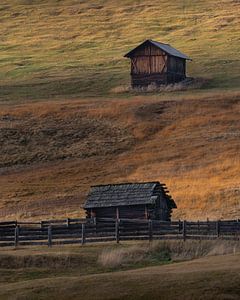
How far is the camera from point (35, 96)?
3944 inches

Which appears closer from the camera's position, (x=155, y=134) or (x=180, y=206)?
(x=180, y=206)

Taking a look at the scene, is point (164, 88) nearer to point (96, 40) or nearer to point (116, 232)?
point (96, 40)

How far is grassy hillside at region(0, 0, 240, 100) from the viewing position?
348 feet

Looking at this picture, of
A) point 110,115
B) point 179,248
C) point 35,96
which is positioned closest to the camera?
point 179,248

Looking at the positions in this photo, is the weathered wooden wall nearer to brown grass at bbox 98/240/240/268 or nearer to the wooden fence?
the wooden fence

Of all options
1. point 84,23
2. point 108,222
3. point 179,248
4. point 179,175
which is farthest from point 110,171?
point 84,23

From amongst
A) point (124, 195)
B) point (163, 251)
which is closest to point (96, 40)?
point (124, 195)

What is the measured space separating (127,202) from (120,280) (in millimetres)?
22021

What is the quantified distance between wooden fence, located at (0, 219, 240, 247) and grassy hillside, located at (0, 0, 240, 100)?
163ft

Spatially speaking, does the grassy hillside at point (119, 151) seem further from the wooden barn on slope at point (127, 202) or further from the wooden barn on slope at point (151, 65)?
the wooden barn on slope at point (151, 65)

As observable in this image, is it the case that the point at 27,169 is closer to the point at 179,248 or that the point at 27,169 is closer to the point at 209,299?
the point at 179,248

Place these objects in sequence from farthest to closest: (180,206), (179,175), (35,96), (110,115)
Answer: (35,96)
(110,115)
(179,175)
(180,206)

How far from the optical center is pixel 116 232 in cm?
4922

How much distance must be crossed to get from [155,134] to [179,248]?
1536 inches
